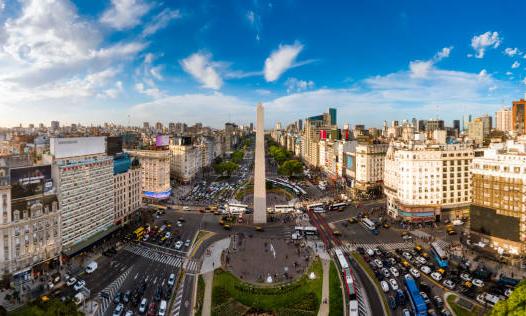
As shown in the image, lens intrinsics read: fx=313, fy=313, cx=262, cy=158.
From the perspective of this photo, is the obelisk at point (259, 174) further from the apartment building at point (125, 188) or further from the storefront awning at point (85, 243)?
the storefront awning at point (85, 243)

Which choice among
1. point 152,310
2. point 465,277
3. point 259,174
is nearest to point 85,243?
point 152,310

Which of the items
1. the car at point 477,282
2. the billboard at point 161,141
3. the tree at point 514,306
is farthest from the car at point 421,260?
the billboard at point 161,141

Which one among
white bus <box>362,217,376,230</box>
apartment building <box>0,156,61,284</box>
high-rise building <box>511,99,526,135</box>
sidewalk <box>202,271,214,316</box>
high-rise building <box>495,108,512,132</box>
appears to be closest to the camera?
sidewalk <box>202,271,214,316</box>

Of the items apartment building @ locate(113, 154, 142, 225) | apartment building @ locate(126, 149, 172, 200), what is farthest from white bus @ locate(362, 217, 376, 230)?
apartment building @ locate(126, 149, 172, 200)

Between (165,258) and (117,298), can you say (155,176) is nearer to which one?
(165,258)

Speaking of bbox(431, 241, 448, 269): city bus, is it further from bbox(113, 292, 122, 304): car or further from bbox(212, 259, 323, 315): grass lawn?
bbox(113, 292, 122, 304): car

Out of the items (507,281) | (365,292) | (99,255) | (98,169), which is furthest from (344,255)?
(98,169)

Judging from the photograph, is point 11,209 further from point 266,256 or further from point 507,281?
point 507,281
